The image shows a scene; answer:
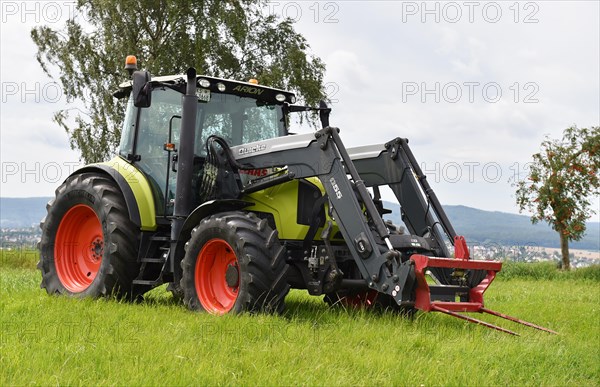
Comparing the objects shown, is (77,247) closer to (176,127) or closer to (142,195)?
(142,195)

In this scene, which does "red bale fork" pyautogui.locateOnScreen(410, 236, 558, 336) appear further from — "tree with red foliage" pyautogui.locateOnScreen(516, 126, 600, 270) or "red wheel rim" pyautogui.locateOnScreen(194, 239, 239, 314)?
"tree with red foliage" pyautogui.locateOnScreen(516, 126, 600, 270)

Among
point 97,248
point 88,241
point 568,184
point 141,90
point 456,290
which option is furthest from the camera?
point 568,184

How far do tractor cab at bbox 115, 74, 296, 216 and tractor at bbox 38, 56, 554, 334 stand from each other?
0.6 inches

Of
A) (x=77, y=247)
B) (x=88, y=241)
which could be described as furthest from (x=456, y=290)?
(x=77, y=247)

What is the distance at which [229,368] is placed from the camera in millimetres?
4617

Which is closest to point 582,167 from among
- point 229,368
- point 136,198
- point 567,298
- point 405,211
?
point 567,298

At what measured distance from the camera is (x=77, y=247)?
905 cm

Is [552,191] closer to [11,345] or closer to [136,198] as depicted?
[136,198]

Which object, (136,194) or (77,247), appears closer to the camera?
(136,194)

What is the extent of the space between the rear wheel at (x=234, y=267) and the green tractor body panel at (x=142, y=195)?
987 mm

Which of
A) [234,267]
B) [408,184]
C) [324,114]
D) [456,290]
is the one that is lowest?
[456,290]

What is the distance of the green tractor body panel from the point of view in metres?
8.10

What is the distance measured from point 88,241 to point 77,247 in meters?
0.20

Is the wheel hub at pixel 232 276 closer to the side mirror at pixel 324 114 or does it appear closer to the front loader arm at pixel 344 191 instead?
the front loader arm at pixel 344 191
